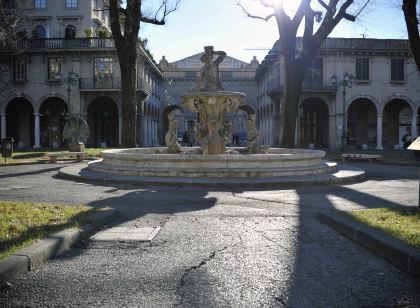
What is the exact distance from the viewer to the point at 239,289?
3.59 meters

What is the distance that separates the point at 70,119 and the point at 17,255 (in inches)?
865

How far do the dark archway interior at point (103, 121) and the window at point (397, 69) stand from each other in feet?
76.8

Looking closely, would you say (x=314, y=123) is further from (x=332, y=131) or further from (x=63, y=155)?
(x=63, y=155)

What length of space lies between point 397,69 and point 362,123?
5.60 metres

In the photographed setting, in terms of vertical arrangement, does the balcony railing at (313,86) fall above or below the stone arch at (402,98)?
above

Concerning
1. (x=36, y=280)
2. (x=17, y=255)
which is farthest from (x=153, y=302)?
(x=17, y=255)

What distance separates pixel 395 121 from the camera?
39.6 m

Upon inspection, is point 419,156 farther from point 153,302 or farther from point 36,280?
point 36,280

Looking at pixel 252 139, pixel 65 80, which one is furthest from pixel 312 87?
pixel 252 139

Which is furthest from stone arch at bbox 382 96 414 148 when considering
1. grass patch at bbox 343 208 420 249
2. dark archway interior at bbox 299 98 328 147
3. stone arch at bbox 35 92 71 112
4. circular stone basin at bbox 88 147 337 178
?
grass patch at bbox 343 208 420 249

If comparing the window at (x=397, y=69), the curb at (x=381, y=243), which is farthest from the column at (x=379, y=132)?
the curb at (x=381, y=243)

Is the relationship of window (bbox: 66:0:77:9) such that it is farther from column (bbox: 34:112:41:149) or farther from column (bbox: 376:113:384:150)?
column (bbox: 376:113:384:150)

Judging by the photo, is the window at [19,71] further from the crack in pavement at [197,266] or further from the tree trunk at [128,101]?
the crack in pavement at [197,266]

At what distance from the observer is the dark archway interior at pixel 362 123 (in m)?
39.2
